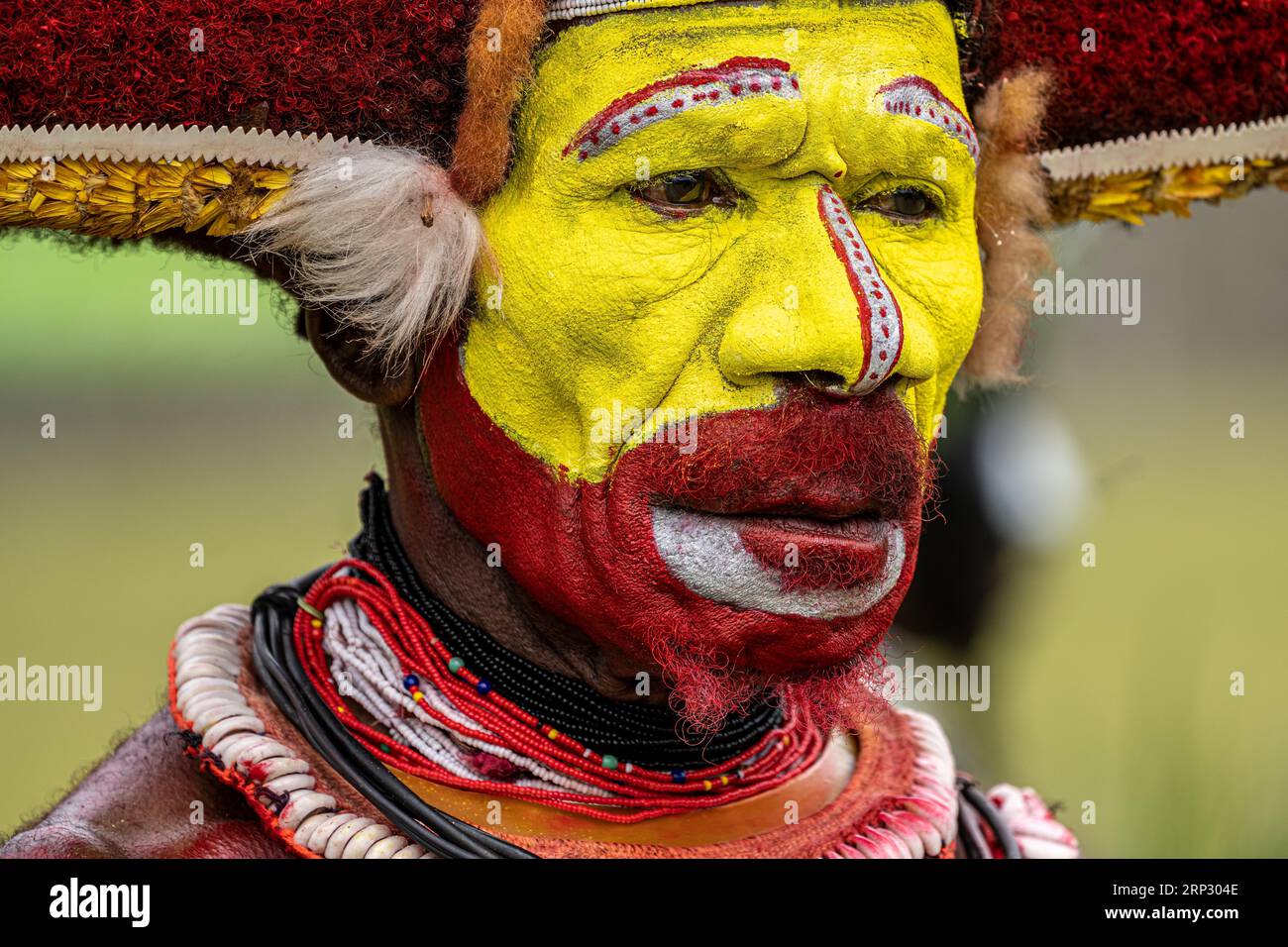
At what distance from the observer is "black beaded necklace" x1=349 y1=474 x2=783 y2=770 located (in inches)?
97.2

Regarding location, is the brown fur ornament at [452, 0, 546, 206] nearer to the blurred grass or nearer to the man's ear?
the man's ear

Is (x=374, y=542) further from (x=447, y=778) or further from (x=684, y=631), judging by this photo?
(x=684, y=631)

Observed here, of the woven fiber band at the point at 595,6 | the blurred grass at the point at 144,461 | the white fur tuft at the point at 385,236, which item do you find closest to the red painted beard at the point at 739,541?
the white fur tuft at the point at 385,236

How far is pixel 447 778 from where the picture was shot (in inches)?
94.3

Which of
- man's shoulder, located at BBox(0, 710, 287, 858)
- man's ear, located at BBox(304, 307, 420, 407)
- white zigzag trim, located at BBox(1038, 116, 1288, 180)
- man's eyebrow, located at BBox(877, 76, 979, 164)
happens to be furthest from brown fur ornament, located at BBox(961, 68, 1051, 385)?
man's shoulder, located at BBox(0, 710, 287, 858)

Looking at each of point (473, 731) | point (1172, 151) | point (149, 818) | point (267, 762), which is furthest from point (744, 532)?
point (1172, 151)

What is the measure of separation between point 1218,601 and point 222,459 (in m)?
5.51

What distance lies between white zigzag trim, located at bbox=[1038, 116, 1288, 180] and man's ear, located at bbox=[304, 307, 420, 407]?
4.22 feet

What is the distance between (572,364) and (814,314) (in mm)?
387

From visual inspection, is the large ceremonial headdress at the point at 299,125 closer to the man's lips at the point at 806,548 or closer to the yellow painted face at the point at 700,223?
the yellow painted face at the point at 700,223

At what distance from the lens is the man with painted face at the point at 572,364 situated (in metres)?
2.21

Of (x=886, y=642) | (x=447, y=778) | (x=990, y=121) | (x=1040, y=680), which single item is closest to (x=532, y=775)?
(x=447, y=778)

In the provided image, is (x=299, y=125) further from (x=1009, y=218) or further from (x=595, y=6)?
(x=1009, y=218)

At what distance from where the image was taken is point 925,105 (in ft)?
7.61
